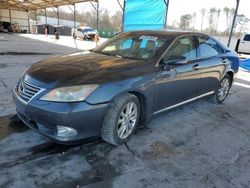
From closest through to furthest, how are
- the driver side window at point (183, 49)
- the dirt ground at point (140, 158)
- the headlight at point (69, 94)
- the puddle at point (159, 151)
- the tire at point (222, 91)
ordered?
the dirt ground at point (140, 158)
the headlight at point (69, 94)
the puddle at point (159, 151)
the driver side window at point (183, 49)
the tire at point (222, 91)

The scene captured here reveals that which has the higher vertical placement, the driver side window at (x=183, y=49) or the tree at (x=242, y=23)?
the tree at (x=242, y=23)

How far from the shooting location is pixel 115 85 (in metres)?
2.80

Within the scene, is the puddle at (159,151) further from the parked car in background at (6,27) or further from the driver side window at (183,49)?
the parked car in background at (6,27)

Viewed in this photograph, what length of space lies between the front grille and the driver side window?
5.85ft

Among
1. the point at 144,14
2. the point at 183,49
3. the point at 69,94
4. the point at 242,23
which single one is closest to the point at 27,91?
the point at 69,94

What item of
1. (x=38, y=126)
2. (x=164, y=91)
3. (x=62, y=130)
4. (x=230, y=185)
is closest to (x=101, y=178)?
(x=62, y=130)

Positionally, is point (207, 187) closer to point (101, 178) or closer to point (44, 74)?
point (101, 178)

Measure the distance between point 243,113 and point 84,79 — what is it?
3.55 metres

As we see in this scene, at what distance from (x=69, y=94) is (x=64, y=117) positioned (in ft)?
0.80

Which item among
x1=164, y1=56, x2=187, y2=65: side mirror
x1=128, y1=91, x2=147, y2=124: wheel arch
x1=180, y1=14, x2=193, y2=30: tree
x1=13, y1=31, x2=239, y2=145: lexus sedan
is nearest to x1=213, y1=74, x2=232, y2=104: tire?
x1=13, y1=31, x2=239, y2=145: lexus sedan

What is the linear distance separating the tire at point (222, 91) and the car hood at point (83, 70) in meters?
2.54

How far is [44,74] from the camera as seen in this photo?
2859mm

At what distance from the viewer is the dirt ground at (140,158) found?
245 cm

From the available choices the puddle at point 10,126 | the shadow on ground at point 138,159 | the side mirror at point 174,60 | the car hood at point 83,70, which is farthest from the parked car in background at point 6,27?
the side mirror at point 174,60
